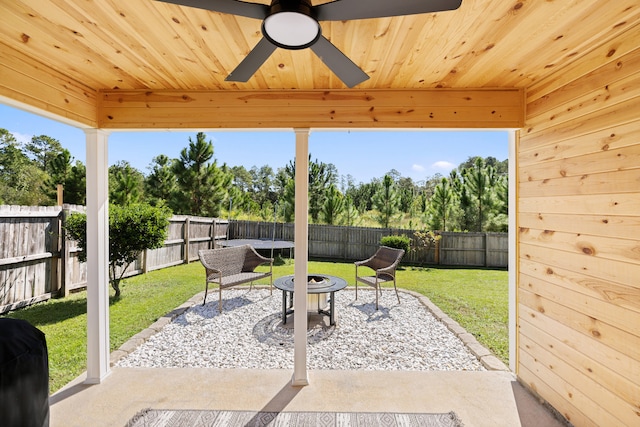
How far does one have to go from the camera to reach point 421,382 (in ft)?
7.55

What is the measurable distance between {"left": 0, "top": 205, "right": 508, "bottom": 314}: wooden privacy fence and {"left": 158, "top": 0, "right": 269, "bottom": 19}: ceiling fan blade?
4058 mm

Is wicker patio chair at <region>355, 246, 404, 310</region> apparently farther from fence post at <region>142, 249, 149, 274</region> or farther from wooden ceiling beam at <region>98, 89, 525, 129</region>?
fence post at <region>142, 249, 149, 274</region>

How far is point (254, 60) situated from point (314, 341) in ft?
8.82

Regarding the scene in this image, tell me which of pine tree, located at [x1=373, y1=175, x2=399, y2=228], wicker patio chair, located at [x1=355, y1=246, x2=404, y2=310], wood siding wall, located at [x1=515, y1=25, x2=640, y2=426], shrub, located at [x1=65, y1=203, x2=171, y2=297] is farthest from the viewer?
pine tree, located at [x1=373, y1=175, x2=399, y2=228]

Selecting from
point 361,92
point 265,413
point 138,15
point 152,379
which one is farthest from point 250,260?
point 138,15

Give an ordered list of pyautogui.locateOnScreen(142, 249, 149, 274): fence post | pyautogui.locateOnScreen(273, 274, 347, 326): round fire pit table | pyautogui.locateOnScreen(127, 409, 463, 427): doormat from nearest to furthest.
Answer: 1. pyautogui.locateOnScreen(127, 409, 463, 427): doormat
2. pyautogui.locateOnScreen(273, 274, 347, 326): round fire pit table
3. pyautogui.locateOnScreen(142, 249, 149, 274): fence post

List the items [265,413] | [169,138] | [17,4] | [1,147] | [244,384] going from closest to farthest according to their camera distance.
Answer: [17,4] → [265,413] → [244,384] → [1,147] → [169,138]

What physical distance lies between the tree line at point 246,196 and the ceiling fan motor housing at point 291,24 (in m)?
7.30

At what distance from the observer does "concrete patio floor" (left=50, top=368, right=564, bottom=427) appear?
195 cm

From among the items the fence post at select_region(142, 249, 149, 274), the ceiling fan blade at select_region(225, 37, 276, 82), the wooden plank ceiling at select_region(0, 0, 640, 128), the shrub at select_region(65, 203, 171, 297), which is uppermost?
the wooden plank ceiling at select_region(0, 0, 640, 128)

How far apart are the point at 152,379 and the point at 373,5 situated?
9.03 feet

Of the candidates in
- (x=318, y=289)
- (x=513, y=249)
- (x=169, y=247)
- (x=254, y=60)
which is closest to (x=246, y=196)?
(x=169, y=247)

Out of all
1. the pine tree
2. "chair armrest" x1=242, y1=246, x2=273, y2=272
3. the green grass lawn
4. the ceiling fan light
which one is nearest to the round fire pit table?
"chair armrest" x1=242, y1=246, x2=273, y2=272

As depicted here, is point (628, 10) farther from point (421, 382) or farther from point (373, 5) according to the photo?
point (421, 382)
